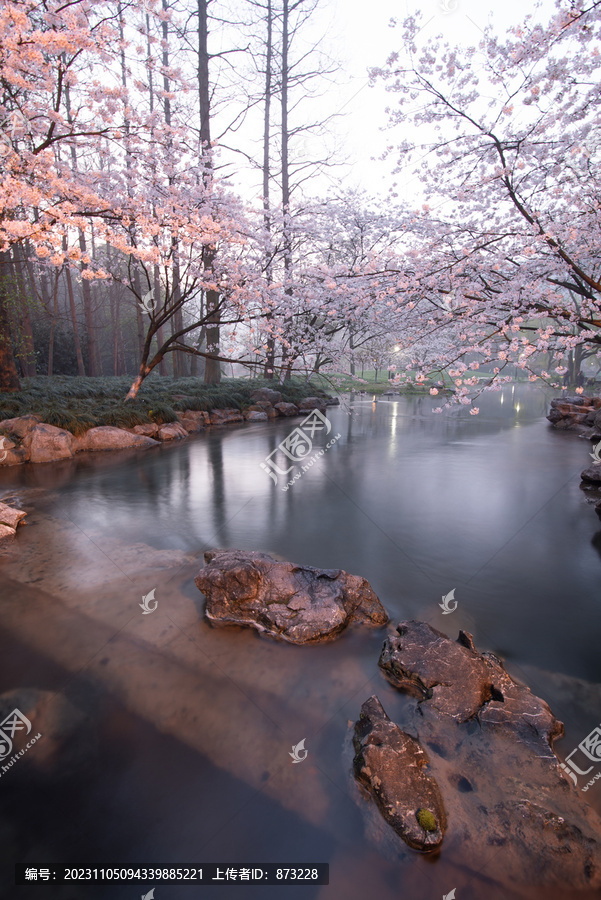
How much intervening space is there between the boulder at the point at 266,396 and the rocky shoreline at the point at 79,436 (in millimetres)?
2649

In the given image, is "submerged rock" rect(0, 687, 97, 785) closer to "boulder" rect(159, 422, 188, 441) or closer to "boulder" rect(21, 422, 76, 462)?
"boulder" rect(21, 422, 76, 462)

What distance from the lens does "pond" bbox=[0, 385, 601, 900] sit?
2.42m

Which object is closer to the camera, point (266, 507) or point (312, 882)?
point (312, 882)

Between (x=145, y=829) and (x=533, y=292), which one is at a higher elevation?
(x=533, y=292)

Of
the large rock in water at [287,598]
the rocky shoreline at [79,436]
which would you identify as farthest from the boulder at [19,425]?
the large rock in water at [287,598]

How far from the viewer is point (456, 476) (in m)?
10.3

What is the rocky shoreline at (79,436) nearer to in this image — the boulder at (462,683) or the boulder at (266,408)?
the boulder at (266,408)

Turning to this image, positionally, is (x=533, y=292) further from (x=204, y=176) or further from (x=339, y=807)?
(x=204, y=176)

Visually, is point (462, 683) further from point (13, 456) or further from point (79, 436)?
point (79, 436)

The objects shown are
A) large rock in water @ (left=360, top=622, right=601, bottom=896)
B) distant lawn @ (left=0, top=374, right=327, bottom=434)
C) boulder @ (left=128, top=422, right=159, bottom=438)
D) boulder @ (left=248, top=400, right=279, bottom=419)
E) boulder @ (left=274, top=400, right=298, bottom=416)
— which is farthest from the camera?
boulder @ (left=274, top=400, right=298, bottom=416)

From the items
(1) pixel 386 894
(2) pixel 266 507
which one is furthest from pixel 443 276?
(1) pixel 386 894

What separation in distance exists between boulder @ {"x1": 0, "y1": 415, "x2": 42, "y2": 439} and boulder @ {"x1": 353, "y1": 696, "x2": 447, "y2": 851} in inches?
422

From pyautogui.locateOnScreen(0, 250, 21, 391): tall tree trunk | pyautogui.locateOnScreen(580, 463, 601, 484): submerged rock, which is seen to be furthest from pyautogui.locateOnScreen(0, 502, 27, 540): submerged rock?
pyautogui.locateOnScreen(580, 463, 601, 484): submerged rock

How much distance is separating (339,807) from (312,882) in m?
0.39
